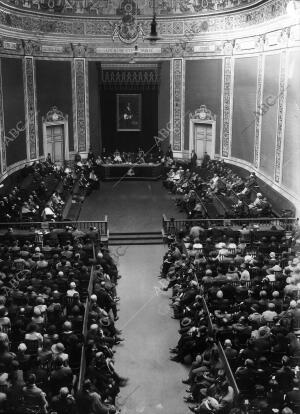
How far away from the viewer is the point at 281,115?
22.3m

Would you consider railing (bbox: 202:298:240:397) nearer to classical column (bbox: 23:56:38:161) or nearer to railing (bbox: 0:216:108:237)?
railing (bbox: 0:216:108:237)

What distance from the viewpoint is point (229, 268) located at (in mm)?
15555

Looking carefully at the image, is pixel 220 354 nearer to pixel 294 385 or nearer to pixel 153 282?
pixel 294 385

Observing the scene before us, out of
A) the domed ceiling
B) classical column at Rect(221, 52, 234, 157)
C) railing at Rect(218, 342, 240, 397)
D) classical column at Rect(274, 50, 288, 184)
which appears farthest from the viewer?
classical column at Rect(221, 52, 234, 157)

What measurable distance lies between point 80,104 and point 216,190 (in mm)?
10382

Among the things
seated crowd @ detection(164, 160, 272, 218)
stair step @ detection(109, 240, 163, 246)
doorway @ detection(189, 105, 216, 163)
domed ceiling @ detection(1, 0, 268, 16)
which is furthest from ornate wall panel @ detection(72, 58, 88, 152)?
stair step @ detection(109, 240, 163, 246)

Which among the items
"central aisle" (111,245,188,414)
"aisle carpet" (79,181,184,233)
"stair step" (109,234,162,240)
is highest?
"aisle carpet" (79,181,184,233)

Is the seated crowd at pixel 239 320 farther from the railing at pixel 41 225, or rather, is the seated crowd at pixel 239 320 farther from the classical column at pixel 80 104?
the classical column at pixel 80 104

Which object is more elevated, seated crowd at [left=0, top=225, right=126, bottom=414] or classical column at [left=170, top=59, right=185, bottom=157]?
classical column at [left=170, top=59, right=185, bottom=157]

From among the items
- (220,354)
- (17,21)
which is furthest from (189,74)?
(220,354)

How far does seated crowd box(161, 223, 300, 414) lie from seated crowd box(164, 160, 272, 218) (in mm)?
3790

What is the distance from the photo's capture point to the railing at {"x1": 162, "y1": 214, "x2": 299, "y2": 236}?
2000cm

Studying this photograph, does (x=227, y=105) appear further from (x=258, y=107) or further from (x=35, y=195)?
(x=35, y=195)

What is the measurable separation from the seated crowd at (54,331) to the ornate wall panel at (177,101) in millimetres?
15194
